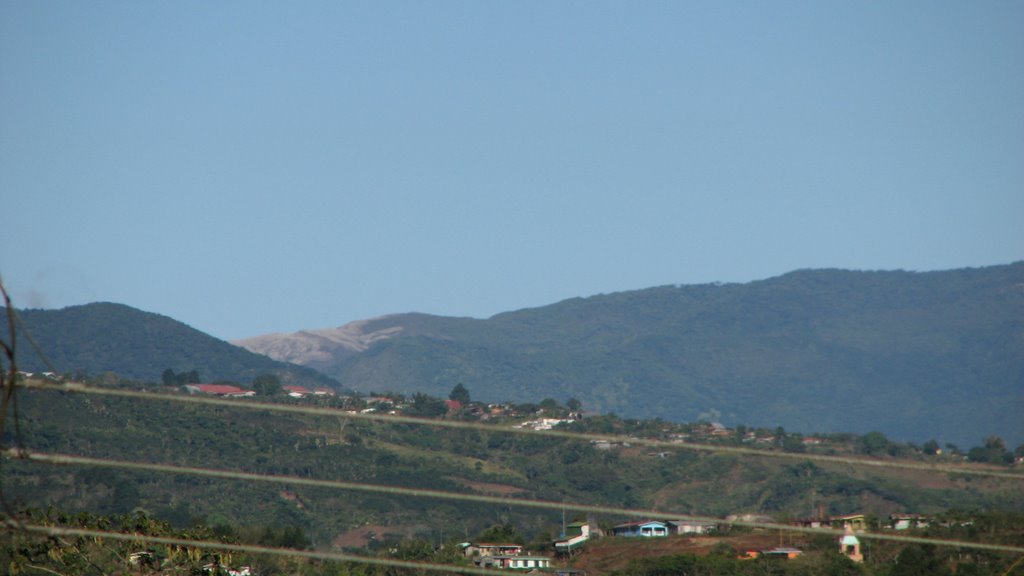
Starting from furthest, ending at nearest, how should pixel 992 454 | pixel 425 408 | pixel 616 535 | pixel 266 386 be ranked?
pixel 266 386 < pixel 425 408 < pixel 992 454 < pixel 616 535

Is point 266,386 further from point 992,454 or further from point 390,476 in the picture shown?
point 992,454

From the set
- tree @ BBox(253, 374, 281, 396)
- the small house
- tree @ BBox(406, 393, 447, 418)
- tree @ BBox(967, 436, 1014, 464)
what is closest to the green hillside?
tree @ BBox(967, 436, 1014, 464)

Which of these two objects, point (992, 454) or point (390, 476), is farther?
point (992, 454)

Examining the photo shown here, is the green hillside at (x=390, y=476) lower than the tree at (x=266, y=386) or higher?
lower

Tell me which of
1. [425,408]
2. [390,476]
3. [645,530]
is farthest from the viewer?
[425,408]

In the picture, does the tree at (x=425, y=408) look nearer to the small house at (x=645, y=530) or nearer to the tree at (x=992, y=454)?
the tree at (x=992, y=454)

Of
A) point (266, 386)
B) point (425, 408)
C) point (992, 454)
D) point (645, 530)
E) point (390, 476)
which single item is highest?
point (266, 386)

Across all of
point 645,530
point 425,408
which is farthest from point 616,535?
point 425,408

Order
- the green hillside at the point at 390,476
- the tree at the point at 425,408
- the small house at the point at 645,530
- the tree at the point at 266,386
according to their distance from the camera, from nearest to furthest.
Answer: the small house at the point at 645,530
the green hillside at the point at 390,476
the tree at the point at 425,408
the tree at the point at 266,386

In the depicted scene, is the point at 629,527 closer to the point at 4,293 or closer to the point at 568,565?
the point at 568,565

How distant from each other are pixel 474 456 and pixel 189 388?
130 ft

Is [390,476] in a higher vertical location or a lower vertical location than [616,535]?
higher

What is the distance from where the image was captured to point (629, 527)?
85250 mm

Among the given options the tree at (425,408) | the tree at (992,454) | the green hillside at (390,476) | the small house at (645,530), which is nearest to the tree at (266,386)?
the tree at (425,408)
